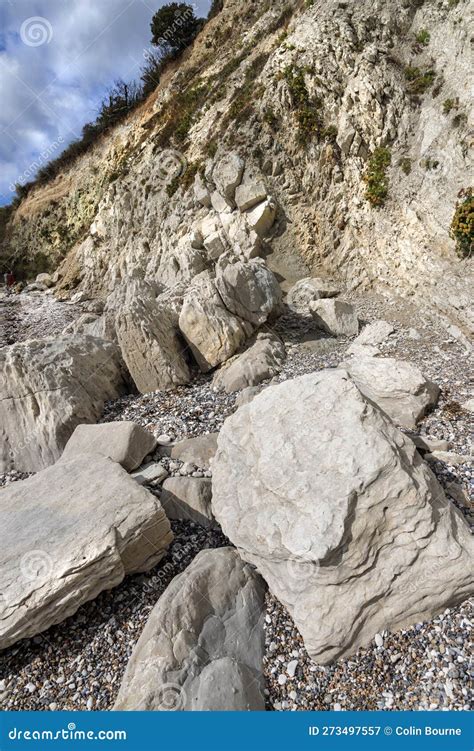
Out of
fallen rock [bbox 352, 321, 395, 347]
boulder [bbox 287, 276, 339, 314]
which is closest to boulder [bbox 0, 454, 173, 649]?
fallen rock [bbox 352, 321, 395, 347]

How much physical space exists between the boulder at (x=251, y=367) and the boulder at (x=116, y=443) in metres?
3.78

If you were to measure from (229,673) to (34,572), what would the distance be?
3.06m

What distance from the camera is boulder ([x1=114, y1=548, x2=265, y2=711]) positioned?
4.32 metres

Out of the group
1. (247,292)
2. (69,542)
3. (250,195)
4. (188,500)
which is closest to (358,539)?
(188,500)

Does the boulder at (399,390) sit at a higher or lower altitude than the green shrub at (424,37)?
lower

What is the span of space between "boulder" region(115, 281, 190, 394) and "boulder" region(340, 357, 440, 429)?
601 cm

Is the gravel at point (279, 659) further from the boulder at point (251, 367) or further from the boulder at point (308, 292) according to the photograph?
the boulder at point (308, 292)

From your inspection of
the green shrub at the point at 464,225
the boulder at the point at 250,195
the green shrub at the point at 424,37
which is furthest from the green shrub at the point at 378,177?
the green shrub at the point at 424,37

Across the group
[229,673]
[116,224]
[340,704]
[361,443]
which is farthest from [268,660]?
[116,224]

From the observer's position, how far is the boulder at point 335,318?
1524cm

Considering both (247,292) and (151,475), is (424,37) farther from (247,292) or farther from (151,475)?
(151,475)

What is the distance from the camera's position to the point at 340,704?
445cm

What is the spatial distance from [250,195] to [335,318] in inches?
435

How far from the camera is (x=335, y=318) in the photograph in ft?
50.3
